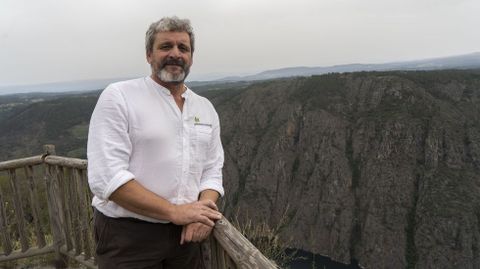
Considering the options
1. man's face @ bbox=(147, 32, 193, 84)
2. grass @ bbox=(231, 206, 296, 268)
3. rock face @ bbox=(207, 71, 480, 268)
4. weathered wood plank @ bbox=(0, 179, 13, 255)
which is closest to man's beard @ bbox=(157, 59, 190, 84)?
man's face @ bbox=(147, 32, 193, 84)

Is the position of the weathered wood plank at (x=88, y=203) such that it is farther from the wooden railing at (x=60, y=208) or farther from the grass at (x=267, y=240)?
the grass at (x=267, y=240)

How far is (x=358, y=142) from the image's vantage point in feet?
302

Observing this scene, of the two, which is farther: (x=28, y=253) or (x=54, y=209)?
(x=28, y=253)

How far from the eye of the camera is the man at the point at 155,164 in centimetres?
211

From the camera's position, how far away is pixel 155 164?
7.25ft

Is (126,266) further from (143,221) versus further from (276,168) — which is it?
(276,168)

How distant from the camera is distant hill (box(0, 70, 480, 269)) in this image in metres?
72.4

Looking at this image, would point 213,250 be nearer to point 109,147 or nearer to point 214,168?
point 214,168

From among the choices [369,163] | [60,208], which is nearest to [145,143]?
[60,208]

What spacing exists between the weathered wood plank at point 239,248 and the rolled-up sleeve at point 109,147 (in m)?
0.54

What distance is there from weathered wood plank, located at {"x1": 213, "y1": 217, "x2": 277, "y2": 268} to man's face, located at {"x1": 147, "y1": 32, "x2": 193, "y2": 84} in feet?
2.76

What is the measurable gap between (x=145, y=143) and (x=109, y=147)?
0.18 metres

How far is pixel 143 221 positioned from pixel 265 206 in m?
96.1

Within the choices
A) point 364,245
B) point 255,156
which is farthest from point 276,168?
point 364,245
